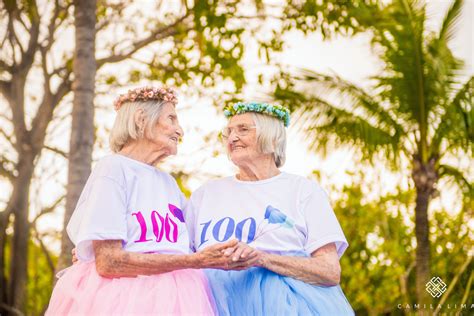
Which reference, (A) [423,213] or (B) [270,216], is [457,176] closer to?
(A) [423,213]

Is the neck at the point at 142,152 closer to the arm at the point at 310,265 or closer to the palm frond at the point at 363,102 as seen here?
the arm at the point at 310,265

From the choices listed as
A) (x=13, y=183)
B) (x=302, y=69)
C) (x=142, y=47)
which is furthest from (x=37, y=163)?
(x=302, y=69)

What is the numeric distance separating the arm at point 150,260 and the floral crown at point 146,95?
80 cm

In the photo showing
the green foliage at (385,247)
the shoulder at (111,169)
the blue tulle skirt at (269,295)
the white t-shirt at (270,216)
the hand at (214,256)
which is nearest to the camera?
the hand at (214,256)

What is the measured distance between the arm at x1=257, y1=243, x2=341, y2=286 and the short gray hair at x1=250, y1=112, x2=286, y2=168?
2.10ft

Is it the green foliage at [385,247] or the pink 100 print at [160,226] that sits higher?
the pink 100 print at [160,226]

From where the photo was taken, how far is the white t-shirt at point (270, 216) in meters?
3.66

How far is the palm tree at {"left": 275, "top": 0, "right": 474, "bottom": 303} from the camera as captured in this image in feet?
33.5

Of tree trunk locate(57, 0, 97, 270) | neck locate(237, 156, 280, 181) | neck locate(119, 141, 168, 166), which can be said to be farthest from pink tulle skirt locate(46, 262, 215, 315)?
tree trunk locate(57, 0, 97, 270)

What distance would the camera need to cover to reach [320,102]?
34.7ft

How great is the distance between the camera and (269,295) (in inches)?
141

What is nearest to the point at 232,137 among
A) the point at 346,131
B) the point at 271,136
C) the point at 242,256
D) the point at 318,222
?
the point at 271,136

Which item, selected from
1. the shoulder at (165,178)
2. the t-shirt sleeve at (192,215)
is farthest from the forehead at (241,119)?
the shoulder at (165,178)

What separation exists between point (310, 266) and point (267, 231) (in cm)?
28
